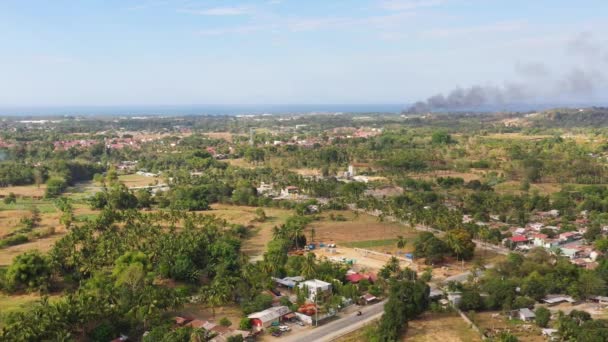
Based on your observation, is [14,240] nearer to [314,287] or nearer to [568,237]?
[314,287]

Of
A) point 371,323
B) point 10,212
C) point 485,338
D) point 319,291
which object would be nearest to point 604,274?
point 485,338

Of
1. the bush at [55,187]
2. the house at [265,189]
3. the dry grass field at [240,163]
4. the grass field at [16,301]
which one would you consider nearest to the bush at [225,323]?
the grass field at [16,301]

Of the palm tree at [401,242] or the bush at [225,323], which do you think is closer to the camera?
the bush at [225,323]

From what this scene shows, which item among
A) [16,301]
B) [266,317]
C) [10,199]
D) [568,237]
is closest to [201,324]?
[266,317]

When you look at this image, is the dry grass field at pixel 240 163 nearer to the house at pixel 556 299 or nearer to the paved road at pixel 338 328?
the paved road at pixel 338 328

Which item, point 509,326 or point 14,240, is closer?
point 509,326

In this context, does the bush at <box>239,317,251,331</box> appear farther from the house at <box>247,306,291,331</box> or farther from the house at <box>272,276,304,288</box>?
the house at <box>272,276,304,288</box>
